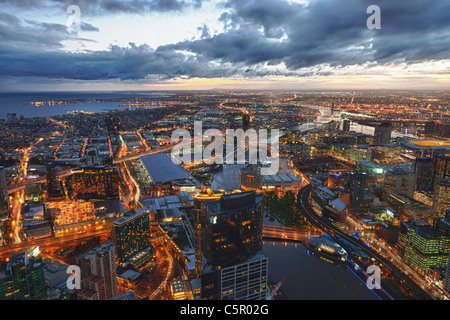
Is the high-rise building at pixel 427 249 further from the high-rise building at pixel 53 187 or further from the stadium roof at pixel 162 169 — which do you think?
the high-rise building at pixel 53 187

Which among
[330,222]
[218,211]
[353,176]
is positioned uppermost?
[218,211]

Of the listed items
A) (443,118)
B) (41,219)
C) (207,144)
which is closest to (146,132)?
(207,144)

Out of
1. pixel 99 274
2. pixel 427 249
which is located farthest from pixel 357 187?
pixel 99 274

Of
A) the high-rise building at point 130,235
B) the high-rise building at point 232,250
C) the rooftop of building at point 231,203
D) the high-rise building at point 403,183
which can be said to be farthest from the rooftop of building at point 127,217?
the high-rise building at point 403,183

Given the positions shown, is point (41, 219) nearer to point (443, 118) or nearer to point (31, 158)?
point (31, 158)

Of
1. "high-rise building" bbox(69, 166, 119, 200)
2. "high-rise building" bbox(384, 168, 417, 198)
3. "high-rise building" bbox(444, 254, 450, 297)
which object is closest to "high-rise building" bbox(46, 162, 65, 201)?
"high-rise building" bbox(69, 166, 119, 200)

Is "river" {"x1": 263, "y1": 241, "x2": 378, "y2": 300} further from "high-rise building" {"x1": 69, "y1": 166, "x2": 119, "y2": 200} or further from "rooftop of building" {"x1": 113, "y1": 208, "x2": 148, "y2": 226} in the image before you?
"high-rise building" {"x1": 69, "y1": 166, "x2": 119, "y2": 200}
